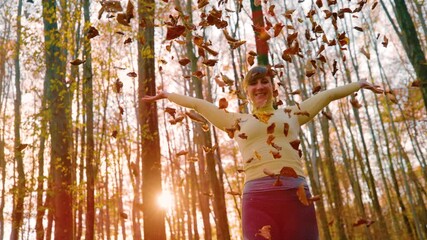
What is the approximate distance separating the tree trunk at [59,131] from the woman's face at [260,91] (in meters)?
4.79

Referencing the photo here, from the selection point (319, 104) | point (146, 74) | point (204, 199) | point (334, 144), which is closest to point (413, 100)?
point (334, 144)

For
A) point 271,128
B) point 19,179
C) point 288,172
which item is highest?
point 19,179

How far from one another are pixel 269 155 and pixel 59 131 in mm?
5196

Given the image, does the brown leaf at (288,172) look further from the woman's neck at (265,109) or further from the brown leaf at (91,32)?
the brown leaf at (91,32)

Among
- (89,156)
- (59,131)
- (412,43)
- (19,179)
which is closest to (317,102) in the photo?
(412,43)

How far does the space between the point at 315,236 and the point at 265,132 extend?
562mm

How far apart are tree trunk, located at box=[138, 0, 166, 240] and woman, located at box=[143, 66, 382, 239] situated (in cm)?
265

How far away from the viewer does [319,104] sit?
2.14 metres

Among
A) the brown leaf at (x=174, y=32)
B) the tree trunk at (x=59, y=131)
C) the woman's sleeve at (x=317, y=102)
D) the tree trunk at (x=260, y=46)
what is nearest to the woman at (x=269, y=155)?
the woman's sleeve at (x=317, y=102)

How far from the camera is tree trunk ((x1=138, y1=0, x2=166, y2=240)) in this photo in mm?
4672

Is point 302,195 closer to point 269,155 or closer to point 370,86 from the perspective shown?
point 269,155

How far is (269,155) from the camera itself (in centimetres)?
191

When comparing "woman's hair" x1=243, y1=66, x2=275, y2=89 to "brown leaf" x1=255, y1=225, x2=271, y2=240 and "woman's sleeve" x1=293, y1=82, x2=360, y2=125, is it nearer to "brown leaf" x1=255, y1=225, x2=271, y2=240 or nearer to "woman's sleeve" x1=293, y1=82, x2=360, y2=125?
"woman's sleeve" x1=293, y1=82, x2=360, y2=125

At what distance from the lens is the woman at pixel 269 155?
71.8 inches
